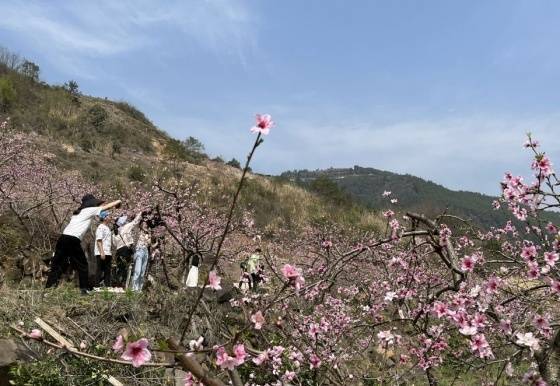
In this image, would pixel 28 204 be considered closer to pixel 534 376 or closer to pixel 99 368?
pixel 99 368

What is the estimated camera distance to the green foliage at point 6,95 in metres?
29.1

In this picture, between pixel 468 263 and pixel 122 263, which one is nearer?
pixel 468 263

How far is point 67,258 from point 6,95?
2440cm

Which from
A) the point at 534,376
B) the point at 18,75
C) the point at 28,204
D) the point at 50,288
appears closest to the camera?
the point at 534,376

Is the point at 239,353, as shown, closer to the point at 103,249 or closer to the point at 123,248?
the point at 103,249

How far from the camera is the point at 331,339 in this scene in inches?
267

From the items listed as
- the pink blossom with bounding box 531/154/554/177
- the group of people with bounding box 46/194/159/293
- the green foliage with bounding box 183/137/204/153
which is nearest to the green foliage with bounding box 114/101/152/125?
the green foliage with bounding box 183/137/204/153

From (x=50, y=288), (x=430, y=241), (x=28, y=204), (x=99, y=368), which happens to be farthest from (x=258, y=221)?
(x=430, y=241)

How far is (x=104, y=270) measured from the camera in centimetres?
1029

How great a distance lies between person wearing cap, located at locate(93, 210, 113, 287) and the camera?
9.68m

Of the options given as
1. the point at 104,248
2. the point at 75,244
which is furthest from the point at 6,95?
the point at 75,244

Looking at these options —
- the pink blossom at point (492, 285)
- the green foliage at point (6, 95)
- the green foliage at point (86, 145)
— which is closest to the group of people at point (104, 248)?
the pink blossom at point (492, 285)

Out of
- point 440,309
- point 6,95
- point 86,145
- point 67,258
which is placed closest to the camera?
point 440,309

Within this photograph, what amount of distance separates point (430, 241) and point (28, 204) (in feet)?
36.4
